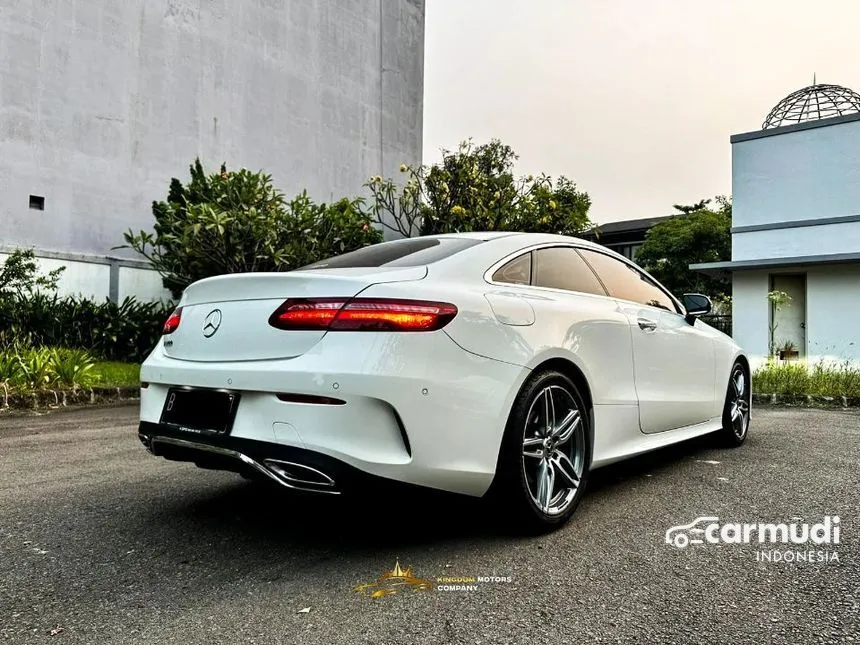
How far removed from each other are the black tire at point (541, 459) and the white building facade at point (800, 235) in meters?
12.8

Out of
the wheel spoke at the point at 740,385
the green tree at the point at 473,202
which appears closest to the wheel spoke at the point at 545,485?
the wheel spoke at the point at 740,385

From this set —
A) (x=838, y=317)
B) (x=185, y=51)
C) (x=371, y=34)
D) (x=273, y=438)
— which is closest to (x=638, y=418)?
(x=273, y=438)

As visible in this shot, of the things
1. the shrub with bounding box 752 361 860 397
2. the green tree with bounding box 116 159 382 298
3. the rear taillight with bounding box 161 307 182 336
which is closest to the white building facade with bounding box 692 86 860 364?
the shrub with bounding box 752 361 860 397

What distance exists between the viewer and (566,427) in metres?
3.30

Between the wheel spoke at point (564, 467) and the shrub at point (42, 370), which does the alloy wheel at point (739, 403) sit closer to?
the wheel spoke at point (564, 467)

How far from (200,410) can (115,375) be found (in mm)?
7843

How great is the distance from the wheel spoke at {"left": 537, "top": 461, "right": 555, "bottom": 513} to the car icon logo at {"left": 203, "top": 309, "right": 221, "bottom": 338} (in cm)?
159

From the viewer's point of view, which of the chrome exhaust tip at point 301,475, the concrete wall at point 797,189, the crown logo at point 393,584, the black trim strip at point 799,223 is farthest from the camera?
the concrete wall at point 797,189

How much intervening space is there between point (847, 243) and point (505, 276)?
14.9 meters

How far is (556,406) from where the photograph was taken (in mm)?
3295

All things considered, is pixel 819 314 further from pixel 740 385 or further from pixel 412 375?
pixel 412 375

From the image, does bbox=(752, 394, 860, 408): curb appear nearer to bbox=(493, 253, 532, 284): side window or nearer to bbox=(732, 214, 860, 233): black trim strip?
bbox=(732, 214, 860, 233): black trim strip

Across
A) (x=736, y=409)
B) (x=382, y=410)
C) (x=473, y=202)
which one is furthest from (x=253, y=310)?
(x=473, y=202)

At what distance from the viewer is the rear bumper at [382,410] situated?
8.46ft
